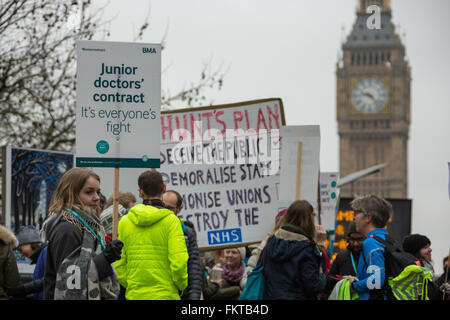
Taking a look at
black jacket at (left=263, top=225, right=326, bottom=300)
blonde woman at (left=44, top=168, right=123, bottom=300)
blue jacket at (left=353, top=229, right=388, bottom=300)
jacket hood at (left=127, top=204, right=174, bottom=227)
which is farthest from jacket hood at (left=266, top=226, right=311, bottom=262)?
blonde woman at (left=44, top=168, right=123, bottom=300)

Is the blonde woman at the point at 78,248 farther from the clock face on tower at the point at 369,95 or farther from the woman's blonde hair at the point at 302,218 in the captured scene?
the clock face on tower at the point at 369,95

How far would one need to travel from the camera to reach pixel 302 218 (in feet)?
21.8

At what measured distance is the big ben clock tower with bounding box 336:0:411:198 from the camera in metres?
118

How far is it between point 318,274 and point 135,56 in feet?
5.86

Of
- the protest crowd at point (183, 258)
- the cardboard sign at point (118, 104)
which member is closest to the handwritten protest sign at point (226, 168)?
the protest crowd at point (183, 258)

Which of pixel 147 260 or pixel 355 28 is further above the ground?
pixel 355 28

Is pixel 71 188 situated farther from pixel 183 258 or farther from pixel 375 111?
pixel 375 111

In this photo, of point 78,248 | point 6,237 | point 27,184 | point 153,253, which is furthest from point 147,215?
point 27,184

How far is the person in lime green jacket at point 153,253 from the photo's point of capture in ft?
20.9

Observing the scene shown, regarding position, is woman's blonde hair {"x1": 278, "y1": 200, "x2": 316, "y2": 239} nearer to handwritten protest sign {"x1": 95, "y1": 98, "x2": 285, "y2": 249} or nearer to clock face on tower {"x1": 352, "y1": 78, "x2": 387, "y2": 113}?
handwritten protest sign {"x1": 95, "y1": 98, "x2": 285, "y2": 249}

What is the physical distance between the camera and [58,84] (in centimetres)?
1614

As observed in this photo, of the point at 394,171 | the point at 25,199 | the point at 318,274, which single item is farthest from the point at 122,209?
the point at 394,171
